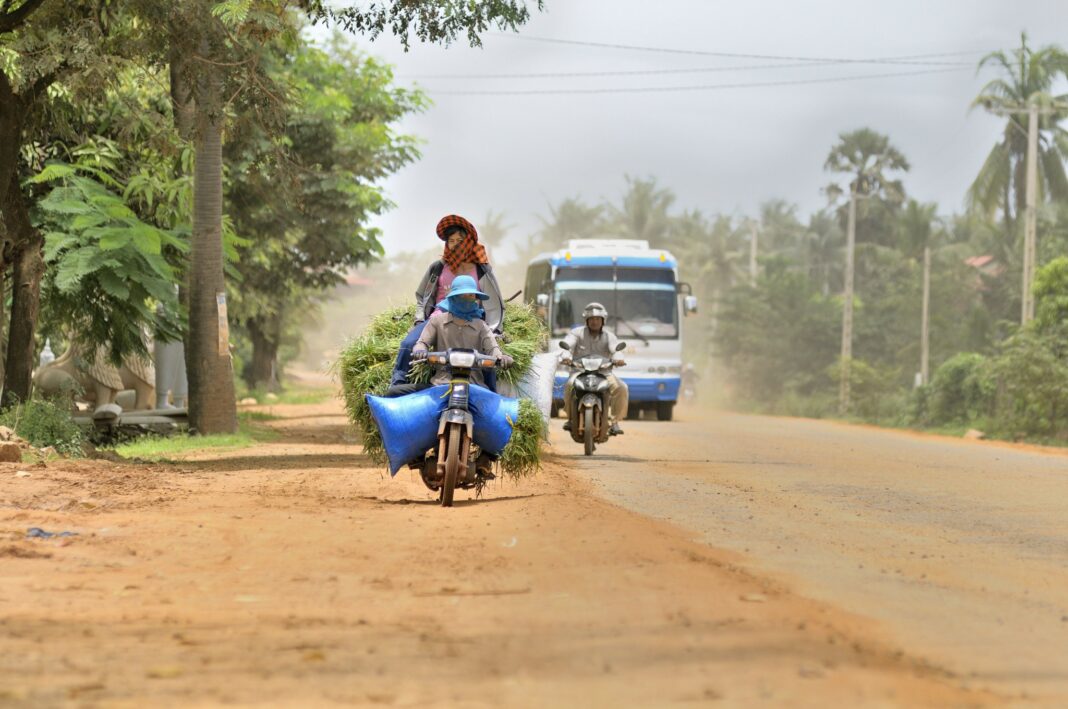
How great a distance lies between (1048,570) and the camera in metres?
8.51

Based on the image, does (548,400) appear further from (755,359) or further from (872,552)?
(755,359)

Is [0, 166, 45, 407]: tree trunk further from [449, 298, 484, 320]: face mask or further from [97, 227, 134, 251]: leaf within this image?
[449, 298, 484, 320]: face mask

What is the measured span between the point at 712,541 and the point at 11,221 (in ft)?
39.9

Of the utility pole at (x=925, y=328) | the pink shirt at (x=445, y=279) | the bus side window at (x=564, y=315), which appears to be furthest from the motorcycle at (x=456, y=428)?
the utility pole at (x=925, y=328)

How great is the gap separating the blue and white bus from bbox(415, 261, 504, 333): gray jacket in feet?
55.4

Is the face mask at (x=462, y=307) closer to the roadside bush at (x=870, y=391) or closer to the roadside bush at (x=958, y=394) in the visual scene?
the roadside bush at (x=958, y=394)

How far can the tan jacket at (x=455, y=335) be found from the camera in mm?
11758

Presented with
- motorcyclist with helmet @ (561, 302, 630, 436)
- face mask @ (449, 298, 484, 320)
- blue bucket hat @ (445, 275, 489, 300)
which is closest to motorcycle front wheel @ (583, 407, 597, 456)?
motorcyclist with helmet @ (561, 302, 630, 436)

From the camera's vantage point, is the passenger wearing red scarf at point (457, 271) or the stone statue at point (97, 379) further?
the stone statue at point (97, 379)

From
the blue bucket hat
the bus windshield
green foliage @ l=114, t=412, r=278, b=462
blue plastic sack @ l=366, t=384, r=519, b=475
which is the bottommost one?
green foliage @ l=114, t=412, r=278, b=462

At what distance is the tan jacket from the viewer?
11.8 meters

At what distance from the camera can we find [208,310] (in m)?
21.8

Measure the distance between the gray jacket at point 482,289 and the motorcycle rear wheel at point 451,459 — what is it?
57.1 inches

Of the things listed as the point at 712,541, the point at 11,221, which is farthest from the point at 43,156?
the point at 712,541
